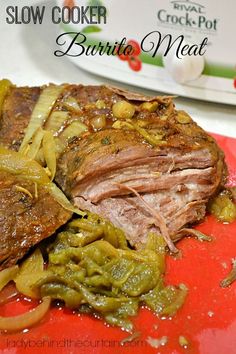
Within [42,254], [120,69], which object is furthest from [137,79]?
[42,254]

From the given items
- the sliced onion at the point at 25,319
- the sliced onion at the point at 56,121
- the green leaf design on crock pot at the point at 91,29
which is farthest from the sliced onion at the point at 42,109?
the green leaf design on crock pot at the point at 91,29

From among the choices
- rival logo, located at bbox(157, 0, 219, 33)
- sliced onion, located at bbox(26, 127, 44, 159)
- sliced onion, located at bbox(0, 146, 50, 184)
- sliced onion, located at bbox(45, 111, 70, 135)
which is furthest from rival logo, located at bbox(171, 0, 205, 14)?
sliced onion, located at bbox(0, 146, 50, 184)

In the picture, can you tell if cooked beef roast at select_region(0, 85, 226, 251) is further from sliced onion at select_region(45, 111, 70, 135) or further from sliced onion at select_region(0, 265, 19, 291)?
sliced onion at select_region(0, 265, 19, 291)

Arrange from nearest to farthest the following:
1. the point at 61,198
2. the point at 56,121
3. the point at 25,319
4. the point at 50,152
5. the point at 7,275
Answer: the point at 25,319 → the point at 7,275 → the point at 61,198 → the point at 50,152 → the point at 56,121

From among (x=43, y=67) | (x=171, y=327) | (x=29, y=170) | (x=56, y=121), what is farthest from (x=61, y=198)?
(x=43, y=67)

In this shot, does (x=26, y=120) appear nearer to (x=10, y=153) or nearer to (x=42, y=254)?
(x=10, y=153)

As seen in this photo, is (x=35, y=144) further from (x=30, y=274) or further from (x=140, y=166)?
(x=30, y=274)
